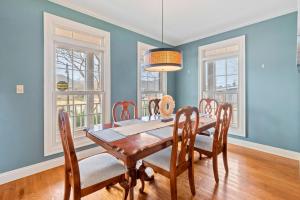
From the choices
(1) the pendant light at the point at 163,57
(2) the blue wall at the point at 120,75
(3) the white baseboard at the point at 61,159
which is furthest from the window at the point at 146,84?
(1) the pendant light at the point at 163,57

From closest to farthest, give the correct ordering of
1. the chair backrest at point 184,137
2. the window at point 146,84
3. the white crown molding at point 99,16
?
the chair backrest at point 184,137
the white crown molding at point 99,16
the window at point 146,84

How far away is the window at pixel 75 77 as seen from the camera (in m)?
2.46

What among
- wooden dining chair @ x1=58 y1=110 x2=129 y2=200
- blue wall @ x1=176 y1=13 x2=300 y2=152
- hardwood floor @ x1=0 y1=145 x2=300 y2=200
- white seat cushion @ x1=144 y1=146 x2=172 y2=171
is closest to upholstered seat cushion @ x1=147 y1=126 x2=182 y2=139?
white seat cushion @ x1=144 y1=146 x2=172 y2=171

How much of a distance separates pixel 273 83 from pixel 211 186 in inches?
92.2

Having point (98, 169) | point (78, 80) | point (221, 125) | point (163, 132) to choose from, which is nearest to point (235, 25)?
point (221, 125)

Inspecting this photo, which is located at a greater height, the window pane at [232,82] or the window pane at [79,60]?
the window pane at [79,60]

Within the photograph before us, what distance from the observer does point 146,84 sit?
13.5 ft

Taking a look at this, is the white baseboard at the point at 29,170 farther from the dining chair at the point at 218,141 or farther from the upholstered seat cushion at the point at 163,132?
the dining chair at the point at 218,141

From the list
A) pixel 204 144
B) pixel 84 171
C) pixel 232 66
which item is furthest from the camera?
pixel 232 66

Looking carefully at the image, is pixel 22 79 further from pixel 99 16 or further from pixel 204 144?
pixel 204 144

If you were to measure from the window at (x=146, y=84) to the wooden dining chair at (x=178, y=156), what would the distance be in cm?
217

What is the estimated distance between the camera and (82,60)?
9.73ft

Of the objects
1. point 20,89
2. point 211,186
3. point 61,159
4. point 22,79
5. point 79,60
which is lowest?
point 211,186

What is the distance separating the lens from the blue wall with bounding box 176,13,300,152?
9.29ft
